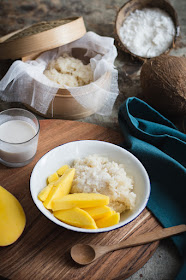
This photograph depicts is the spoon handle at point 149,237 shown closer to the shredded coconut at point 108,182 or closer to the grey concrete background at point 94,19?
the shredded coconut at point 108,182

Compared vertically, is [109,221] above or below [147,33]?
below

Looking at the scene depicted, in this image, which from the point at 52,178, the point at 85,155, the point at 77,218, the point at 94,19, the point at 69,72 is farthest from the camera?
the point at 94,19

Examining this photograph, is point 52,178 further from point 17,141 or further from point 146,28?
point 146,28

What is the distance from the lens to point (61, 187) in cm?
127

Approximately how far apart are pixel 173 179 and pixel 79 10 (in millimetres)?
1663

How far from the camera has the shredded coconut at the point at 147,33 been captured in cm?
216

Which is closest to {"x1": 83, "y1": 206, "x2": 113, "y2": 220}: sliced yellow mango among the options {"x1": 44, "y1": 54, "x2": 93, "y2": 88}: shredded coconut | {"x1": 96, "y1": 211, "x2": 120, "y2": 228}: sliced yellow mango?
{"x1": 96, "y1": 211, "x2": 120, "y2": 228}: sliced yellow mango

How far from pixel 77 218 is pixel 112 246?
0.16m

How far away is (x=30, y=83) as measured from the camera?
171 cm

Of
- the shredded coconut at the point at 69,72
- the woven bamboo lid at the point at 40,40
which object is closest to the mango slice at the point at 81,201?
the shredded coconut at the point at 69,72

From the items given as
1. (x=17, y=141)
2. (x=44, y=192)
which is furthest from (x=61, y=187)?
(x=17, y=141)

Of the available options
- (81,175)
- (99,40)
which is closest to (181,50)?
(99,40)

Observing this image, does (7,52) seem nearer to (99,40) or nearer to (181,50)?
(99,40)

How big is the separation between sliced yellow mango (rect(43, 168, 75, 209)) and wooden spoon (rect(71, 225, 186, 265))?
0.18m
